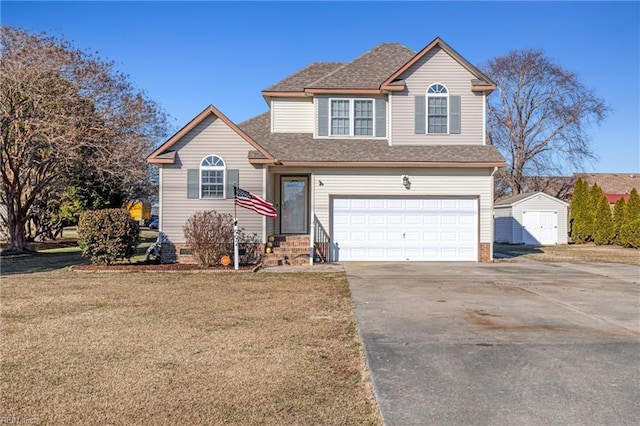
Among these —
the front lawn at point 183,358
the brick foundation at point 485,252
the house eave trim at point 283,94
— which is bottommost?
the front lawn at point 183,358

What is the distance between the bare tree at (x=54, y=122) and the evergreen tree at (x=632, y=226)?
25.1m

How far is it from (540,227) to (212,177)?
71.8 feet

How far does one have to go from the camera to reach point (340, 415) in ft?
13.3

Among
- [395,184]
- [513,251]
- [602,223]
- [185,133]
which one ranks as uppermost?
[185,133]

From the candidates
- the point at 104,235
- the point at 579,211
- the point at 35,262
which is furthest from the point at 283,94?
the point at 579,211

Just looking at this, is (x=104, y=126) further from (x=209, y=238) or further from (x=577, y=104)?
(x=577, y=104)

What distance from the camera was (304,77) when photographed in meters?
19.6

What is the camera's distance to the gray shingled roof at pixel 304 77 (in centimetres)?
1872

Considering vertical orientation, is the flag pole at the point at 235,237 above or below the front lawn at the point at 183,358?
above

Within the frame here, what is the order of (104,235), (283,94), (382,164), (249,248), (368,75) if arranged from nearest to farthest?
(104,235), (249,248), (382,164), (368,75), (283,94)

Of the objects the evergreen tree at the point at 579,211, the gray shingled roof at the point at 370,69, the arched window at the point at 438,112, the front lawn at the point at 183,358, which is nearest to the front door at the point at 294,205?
the gray shingled roof at the point at 370,69

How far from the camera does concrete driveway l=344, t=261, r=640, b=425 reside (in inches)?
165

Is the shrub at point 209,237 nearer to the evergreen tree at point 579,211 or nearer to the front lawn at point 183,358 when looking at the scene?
the front lawn at point 183,358

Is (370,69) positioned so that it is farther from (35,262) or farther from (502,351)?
(502,351)
